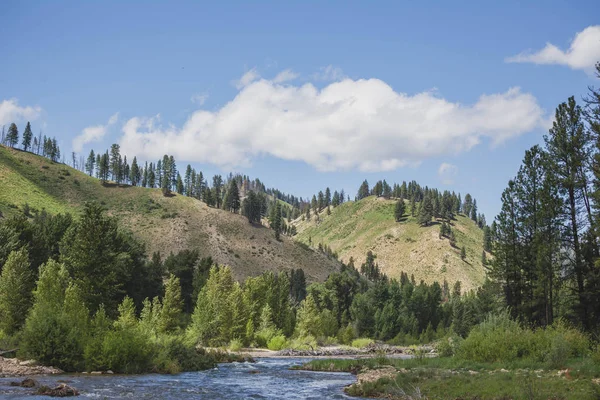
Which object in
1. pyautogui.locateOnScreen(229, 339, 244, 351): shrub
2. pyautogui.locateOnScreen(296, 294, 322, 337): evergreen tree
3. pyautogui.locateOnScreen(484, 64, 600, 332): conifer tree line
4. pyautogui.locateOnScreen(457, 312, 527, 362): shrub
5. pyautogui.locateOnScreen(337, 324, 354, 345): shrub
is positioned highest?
pyautogui.locateOnScreen(484, 64, 600, 332): conifer tree line

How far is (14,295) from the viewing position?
55.2 meters

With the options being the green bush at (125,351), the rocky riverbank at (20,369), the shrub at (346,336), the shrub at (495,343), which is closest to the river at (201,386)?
the rocky riverbank at (20,369)

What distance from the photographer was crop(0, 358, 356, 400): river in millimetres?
27375

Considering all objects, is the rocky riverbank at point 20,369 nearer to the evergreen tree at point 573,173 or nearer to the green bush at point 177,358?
the green bush at point 177,358

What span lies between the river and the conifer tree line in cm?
2035

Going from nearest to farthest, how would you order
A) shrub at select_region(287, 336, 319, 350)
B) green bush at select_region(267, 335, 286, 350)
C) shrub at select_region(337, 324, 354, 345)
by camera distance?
green bush at select_region(267, 335, 286, 350) < shrub at select_region(287, 336, 319, 350) < shrub at select_region(337, 324, 354, 345)

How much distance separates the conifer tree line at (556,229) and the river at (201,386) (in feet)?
66.8

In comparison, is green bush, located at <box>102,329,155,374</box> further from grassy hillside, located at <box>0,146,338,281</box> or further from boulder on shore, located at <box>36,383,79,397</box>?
grassy hillside, located at <box>0,146,338,281</box>

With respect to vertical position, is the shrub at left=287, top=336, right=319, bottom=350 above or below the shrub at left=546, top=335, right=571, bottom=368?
below

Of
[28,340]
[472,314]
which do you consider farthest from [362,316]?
[28,340]

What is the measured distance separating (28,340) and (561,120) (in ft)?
151

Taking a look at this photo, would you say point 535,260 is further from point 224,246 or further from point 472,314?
point 224,246

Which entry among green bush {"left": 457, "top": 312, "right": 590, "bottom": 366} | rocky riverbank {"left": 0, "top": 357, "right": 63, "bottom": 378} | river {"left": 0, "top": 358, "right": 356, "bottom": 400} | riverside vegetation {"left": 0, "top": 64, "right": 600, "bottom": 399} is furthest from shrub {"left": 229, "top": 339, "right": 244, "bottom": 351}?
green bush {"left": 457, "top": 312, "right": 590, "bottom": 366}

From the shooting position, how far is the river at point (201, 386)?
27375 millimetres
